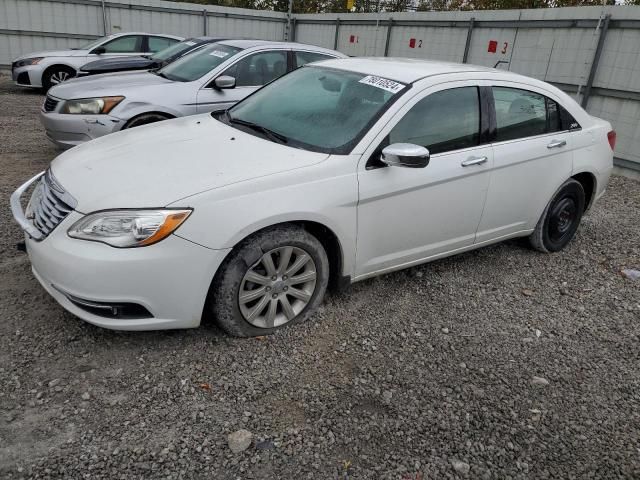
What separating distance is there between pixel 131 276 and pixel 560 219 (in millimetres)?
3776

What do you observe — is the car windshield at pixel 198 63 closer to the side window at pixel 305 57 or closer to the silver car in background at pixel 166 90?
the silver car in background at pixel 166 90

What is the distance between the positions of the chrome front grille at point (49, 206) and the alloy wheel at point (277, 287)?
3.44 feet

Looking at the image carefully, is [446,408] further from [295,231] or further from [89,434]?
[89,434]

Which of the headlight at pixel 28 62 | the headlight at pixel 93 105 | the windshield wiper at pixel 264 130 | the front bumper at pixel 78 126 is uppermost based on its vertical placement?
the windshield wiper at pixel 264 130

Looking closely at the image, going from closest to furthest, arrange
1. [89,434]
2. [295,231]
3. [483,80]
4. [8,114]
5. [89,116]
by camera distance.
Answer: [89,434], [295,231], [483,80], [89,116], [8,114]

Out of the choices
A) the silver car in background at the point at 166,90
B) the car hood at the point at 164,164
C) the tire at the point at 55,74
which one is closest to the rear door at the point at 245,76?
the silver car in background at the point at 166,90

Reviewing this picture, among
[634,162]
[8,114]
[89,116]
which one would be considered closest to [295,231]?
[89,116]

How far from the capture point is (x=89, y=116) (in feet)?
19.1

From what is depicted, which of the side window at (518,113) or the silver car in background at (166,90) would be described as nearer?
the side window at (518,113)

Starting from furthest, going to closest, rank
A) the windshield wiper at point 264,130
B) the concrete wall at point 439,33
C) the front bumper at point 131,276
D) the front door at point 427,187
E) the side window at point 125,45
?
the side window at point 125,45 → the concrete wall at point 439,33 → the windshield wiper at point 264,130 → the front door at point 427,187 → the front bumper at point 131,276

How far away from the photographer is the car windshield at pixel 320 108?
135 inches

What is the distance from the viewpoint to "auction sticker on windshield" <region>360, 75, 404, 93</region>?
360cm

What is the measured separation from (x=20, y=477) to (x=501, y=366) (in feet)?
8.44

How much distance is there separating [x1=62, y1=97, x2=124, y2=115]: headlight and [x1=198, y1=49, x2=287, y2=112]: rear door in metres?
0.94
